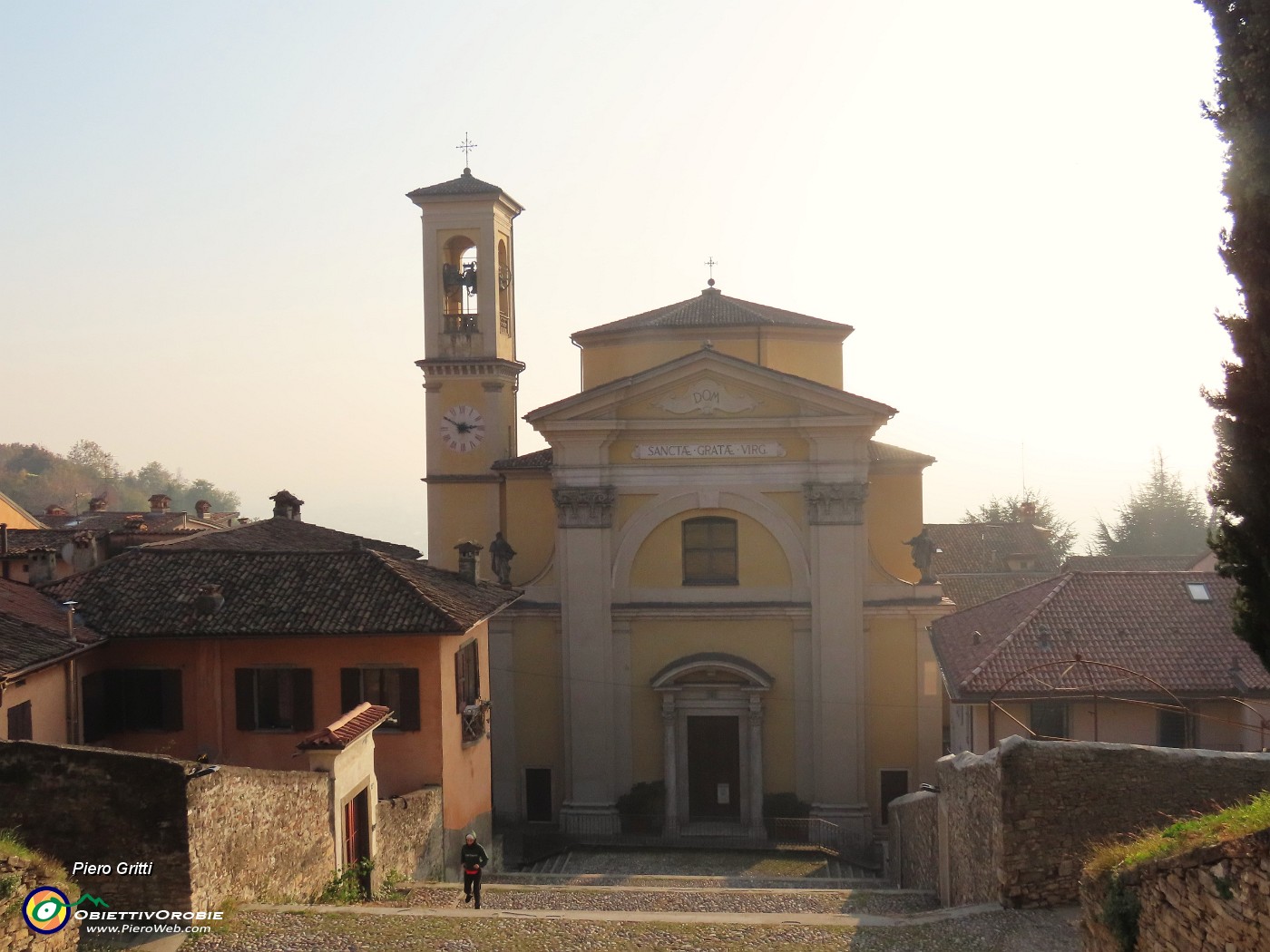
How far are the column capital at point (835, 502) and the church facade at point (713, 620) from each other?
0.13 feet

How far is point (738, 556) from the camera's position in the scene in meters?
27.9

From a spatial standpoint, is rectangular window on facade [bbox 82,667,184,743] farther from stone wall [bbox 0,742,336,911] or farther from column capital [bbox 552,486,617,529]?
column capital [bbox 552,486,617,529]

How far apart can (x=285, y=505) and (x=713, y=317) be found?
36.0ft

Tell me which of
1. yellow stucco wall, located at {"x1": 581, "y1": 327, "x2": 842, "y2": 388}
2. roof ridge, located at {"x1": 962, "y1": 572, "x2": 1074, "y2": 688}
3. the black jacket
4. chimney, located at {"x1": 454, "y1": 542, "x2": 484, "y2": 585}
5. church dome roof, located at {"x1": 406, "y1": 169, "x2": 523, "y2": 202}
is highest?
church dome roof, located at {"x1": 406, "y1": 169, "x2": 523, "y2": 202}

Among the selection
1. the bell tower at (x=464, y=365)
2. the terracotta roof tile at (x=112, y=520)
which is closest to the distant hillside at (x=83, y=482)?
the terracotta roof tile at (x=112, y=520)

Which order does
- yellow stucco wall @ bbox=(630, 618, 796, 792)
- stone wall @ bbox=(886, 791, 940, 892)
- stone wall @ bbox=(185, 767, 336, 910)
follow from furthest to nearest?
yellow stucco wall @ bbox=(630, 618, 796, 792) → stone wall @ bbox=(886, 791, 940, 892) → stone wall @ bbox=(185, 767, 336, 910)

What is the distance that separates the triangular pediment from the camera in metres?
27.2

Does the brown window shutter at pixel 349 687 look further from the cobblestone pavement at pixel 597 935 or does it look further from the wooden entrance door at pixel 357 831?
the cobblestone pavement at pixel 597 935

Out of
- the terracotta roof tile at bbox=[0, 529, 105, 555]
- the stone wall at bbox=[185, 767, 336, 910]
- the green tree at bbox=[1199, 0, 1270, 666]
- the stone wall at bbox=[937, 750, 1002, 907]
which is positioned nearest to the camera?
the green tree at bbox=[1199, 0, 1270, 666]

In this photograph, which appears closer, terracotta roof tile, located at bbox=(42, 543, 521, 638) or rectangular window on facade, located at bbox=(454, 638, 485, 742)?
terracotta roof tile, located at bbox=(42, 543, 521, 638)

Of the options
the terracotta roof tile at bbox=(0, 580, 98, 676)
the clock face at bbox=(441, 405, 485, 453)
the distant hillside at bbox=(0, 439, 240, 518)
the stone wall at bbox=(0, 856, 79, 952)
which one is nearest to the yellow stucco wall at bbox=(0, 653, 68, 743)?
the terracotta roof tile at bbox=(0, 580, 98, 676)

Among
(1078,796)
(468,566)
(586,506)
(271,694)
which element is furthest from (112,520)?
(1078,796)

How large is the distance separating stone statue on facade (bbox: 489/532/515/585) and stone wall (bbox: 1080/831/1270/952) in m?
19.2

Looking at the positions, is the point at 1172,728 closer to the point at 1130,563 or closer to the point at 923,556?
the point at 923,556
